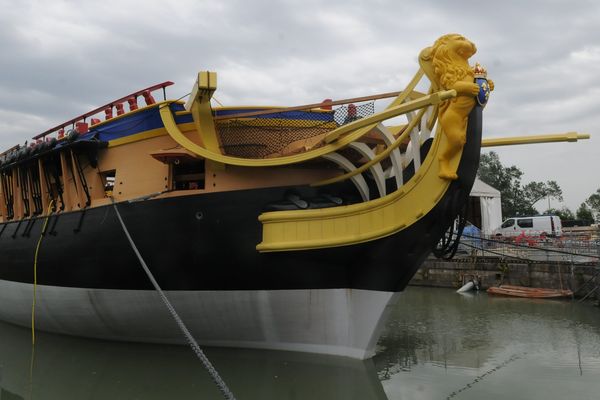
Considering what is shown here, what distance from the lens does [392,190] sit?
25.7ft

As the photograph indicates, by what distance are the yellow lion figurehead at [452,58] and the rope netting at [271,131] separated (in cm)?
212

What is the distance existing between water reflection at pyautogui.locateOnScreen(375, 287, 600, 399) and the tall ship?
3.96ft

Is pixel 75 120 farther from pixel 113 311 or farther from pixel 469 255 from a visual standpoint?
pixel 469 255

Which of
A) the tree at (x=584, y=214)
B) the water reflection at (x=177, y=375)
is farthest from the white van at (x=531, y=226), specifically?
the tree at (x=584, y=214)

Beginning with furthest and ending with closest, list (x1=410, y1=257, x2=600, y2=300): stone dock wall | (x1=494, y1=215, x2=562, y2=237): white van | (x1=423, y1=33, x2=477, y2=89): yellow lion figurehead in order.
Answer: (x1=494, y1=215, x2=562, y2=237): white van
(x1=410, y1=257, x2=600, y2=300): stone dock wall
(x1=423, y1=33, x2=477, y2=89): yellow lion figurehead

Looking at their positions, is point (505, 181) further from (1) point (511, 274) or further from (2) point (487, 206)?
(1) point (511, 274)

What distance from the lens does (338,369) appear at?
7.71 m

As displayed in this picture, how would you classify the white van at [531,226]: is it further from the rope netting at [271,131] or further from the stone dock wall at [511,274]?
the rope netting at [271,131]

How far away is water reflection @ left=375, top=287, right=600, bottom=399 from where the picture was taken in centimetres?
716

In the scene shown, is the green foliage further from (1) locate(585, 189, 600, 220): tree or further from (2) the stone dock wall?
(2) the stone dock wall

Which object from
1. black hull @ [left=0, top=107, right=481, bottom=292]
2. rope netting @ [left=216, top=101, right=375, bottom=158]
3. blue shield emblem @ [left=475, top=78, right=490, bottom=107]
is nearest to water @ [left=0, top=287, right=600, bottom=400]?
black hull @ [left=0, top=107, right=481, bottom=292]

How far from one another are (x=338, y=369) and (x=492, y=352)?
10.9 feet

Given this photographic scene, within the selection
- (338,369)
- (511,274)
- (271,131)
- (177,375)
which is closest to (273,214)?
(271,131)

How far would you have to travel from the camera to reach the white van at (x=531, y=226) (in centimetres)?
2739
